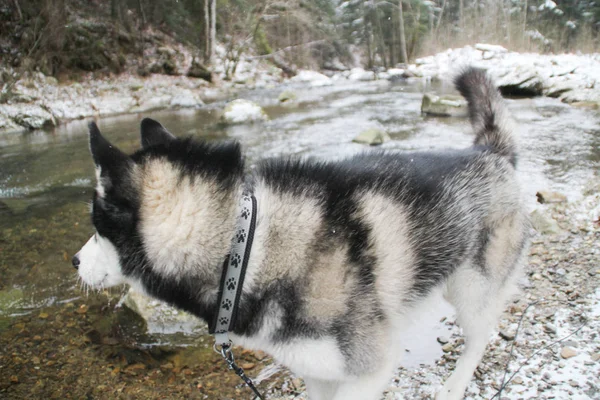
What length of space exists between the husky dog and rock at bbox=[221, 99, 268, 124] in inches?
372

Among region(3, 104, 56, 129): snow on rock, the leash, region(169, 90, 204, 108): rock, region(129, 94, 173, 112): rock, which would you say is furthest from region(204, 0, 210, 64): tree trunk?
the leash

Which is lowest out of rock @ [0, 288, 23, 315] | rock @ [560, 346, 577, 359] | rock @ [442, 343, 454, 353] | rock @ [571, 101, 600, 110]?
rock @ [442, 343, 454, 353]

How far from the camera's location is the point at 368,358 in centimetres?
185

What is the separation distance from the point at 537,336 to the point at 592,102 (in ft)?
35.5

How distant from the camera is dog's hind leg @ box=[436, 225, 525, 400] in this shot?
2.37 meters

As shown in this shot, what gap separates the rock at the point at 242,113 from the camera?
1127 cm

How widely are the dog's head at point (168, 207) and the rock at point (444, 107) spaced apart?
10028 millimetres

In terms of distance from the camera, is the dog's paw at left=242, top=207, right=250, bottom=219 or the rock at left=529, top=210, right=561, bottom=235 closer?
the dog's paw at left=242, top=207, right=250, bottom=219

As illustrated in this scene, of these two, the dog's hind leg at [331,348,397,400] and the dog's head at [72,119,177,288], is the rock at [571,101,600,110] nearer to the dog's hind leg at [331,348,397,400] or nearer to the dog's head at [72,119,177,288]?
the dog's hind leg at [331,348,397,400]

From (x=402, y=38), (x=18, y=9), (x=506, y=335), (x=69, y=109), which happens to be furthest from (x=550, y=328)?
(x=402, y=38)

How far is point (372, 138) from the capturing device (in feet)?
27.4

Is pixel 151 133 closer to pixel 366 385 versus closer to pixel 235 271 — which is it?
pixel 235 271

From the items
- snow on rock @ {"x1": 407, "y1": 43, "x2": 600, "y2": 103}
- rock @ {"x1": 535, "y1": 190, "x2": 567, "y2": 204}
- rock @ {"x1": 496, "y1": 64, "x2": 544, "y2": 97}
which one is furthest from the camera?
rock @ {"x1": 496, "y1": 64, "x2": 544, "y2": 97}

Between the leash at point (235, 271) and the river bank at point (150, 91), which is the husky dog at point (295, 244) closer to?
the leash at point (235, 271)
